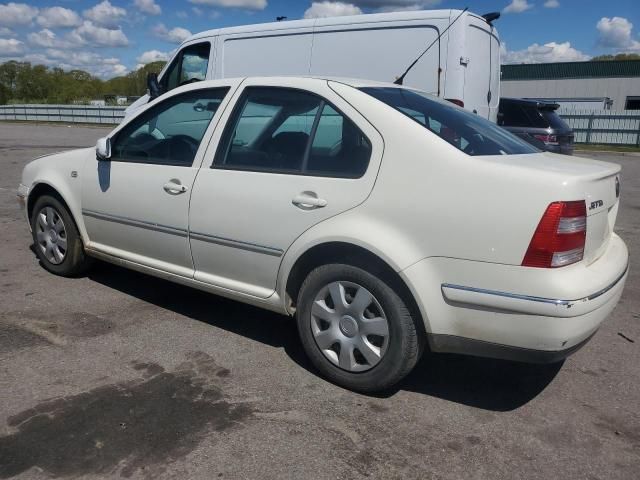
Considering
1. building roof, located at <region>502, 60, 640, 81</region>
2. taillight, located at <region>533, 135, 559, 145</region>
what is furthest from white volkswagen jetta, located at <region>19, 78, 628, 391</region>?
building roof, located at <region>502, 60, 640, 81</region>

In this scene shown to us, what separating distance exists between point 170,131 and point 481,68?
5.76m

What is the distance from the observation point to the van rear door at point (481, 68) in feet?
25.7

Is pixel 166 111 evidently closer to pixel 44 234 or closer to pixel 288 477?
pixel 44 234

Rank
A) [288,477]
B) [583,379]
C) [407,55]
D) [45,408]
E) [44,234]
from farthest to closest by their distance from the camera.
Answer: [407,55] < [44,234] < [583,379] < [45,408] < [288,477]

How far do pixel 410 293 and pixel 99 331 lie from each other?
2192mm

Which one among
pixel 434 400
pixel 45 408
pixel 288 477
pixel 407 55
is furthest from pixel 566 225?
pixel 407 55

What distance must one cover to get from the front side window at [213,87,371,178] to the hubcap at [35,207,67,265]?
1.92m

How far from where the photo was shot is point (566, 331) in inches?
104

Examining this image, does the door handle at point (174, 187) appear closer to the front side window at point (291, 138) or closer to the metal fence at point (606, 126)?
the front side window at point (291, 138)

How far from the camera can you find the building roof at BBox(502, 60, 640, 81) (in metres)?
38.0

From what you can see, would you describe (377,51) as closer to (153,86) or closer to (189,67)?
(189,67)

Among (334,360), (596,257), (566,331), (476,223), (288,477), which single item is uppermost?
(476,223)

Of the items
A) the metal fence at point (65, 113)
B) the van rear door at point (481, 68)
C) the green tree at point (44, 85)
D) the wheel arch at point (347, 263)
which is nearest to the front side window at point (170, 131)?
the wheel arch at point (347, 263)

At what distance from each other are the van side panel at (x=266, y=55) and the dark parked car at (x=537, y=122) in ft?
16.9
